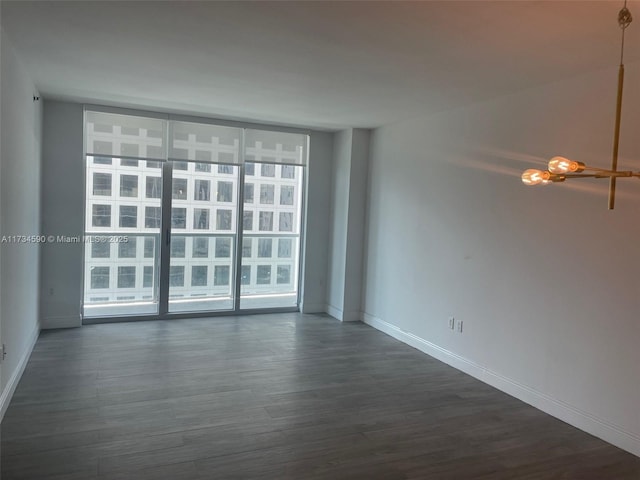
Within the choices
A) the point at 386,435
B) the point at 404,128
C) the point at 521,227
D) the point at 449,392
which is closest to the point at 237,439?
the point at 386,435

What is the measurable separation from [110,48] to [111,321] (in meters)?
3.45

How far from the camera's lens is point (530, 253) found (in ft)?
12.3

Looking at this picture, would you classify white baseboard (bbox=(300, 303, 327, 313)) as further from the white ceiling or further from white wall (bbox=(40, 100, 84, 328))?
the white ceiling

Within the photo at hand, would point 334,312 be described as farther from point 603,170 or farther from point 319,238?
point 603,170

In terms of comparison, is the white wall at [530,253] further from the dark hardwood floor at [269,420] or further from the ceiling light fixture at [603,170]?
the ceiling light fixture at [603,170]

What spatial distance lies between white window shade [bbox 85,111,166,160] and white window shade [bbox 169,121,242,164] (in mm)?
149

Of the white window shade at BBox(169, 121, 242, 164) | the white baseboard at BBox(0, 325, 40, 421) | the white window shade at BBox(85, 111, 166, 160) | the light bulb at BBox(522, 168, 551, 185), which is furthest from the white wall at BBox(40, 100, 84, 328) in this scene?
the light bulb at BBox(522, 168, 551, 185)

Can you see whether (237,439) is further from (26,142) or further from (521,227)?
(26,142)

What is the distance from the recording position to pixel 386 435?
3.09m

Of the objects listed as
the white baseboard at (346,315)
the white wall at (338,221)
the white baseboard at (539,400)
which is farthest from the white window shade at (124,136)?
the white baseboard at (539,400)

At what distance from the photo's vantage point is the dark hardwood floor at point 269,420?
8.80ft

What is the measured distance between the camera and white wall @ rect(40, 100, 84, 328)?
204 inches

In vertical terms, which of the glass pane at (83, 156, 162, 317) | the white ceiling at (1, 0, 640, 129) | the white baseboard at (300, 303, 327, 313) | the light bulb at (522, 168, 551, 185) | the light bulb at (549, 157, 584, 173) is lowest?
the white baseboard at (300, 303, 327, 313)

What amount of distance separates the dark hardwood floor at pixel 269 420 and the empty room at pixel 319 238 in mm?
25
